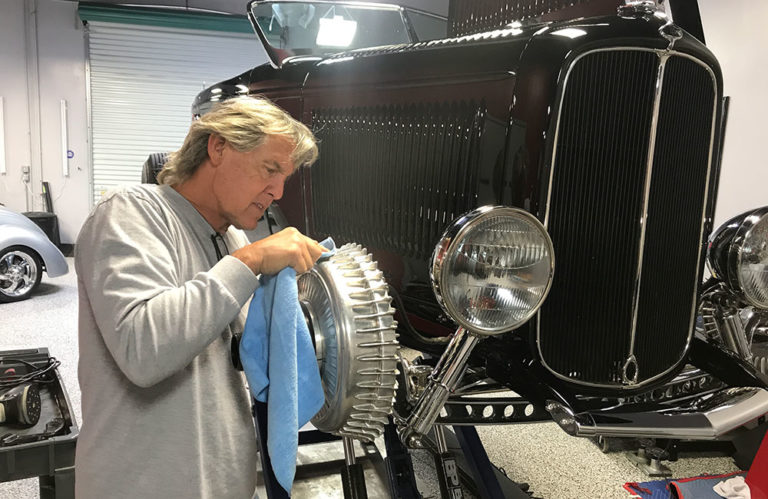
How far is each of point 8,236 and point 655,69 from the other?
527 cm

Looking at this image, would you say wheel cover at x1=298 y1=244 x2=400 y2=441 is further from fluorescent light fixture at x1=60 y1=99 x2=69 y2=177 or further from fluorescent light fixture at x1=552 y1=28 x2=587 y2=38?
fluorescent light fixture at x1=60 y1=99 x2=69 y2=177

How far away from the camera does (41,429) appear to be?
1971 millimetres

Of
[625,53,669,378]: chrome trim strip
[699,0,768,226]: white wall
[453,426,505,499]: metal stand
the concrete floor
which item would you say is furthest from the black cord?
[699,0,768,226]: white wall

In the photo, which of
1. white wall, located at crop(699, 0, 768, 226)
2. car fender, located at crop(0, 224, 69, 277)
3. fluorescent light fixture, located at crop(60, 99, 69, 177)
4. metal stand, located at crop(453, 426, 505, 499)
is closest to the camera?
metal stand, located at crop(453, 426, 505, 499)

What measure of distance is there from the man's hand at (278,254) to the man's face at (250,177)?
134 mm

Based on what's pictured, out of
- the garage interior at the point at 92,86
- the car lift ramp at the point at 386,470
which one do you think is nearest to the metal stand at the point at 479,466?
the car lift ramp at the point at 386,470

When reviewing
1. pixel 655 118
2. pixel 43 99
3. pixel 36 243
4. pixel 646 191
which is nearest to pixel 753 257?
pixel 646 191

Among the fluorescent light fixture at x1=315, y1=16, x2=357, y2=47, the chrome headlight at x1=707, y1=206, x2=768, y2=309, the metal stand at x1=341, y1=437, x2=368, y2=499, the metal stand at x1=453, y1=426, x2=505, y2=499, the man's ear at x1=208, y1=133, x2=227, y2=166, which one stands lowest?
the metal stand at x1=453, y1=426, x2=505, y2=499

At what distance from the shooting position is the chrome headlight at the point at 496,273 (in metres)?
1.29

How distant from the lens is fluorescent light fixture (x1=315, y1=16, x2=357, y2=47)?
3576 mm

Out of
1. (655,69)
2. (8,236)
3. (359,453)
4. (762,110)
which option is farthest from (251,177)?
(8,236)

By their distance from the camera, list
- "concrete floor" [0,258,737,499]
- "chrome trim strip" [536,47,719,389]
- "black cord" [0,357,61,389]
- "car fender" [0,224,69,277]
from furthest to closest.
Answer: "car fender" [0,224,69,277] → "concrete floor" [0,258,737,499] → "black cord" [0,357,61,389] → "chrome trim strip" [536,47,719,389]

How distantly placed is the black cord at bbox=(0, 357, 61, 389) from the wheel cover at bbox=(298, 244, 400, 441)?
157 cm

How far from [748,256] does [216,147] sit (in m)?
1.60
